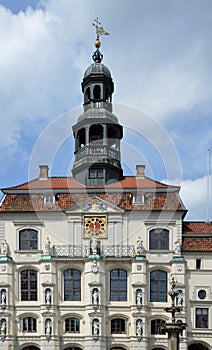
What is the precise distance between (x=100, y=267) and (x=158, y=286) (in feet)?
19.8

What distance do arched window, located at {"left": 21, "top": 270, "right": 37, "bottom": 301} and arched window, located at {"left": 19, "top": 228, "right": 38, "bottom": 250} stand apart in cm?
240

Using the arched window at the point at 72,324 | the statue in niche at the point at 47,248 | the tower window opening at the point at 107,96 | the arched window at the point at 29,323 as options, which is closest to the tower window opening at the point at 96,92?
the tower window opening at the point at 107,96

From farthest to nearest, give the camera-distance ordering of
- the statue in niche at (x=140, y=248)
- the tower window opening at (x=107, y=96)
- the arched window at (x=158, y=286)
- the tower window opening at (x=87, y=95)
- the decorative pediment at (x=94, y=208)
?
the tower window opening at (x=107, y=96) < the tower window opening at (x=87, y=95) < the decorative pediment at (x=94, y=208) < the statue in niche at (x=140, y=248) < the arched window at (x=158, y=286)

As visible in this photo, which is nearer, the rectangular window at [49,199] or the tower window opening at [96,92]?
the rectangular window at [49,199]

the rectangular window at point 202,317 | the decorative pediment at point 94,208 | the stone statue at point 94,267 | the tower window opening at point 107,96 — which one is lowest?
the rectangular window at point 202,317

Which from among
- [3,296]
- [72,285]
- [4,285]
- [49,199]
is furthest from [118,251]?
[3,296]

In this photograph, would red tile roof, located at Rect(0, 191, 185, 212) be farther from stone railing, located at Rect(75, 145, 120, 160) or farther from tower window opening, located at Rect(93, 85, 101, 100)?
tower window opening, located at Rect(93, 85, 101, 100)

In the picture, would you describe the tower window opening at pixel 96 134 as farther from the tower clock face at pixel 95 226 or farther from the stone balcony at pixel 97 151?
the tower clock face at pixel 95 226

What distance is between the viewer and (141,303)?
6075 cm

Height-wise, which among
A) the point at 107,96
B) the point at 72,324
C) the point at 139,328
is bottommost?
the point at 139,328

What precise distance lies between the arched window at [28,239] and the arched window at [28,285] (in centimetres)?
240

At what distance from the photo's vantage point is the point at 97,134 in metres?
70.6

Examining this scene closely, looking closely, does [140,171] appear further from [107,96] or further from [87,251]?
[87,251]

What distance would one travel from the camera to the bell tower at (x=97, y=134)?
224ft
